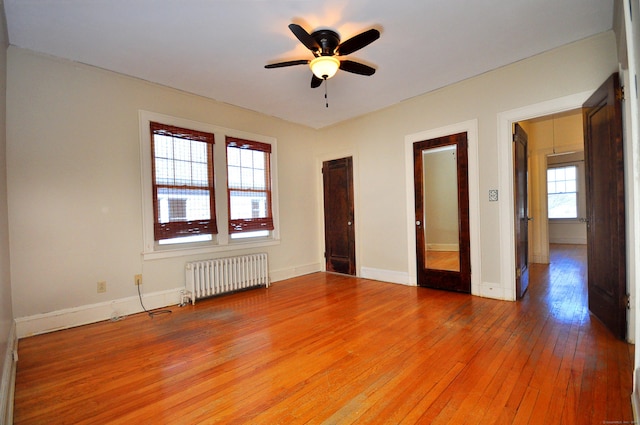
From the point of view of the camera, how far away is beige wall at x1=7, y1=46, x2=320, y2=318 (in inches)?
109

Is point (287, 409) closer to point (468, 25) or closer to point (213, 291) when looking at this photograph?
point (213, 291)

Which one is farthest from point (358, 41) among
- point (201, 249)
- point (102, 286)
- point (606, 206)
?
point (102, 286)

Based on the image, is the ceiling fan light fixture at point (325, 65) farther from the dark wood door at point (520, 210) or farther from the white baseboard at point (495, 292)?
the white baseboard at point (495, 292)

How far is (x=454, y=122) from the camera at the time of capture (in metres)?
3.85

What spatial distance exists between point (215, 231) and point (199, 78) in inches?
80.8

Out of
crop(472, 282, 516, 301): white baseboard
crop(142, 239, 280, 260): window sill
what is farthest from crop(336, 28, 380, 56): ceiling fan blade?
crop(472, 282, 516, 301): white baseboard

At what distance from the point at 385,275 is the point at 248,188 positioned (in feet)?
8.87

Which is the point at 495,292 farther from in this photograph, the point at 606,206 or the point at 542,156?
the point at 542,156

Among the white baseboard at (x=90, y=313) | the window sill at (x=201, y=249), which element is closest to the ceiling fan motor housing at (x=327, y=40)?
the window sill at (x=201, y=249)

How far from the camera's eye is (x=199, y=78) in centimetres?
349

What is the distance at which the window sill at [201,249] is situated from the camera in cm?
357

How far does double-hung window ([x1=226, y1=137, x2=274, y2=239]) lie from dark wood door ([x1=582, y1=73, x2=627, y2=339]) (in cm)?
414

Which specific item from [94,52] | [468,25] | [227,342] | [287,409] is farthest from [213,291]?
[468,25]

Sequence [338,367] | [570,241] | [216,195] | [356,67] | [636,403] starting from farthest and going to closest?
[570,241]
[216,195]
[356,67]
[338,367]
[636,403]
